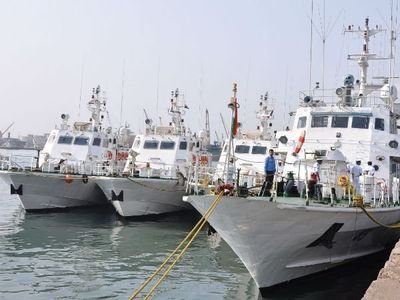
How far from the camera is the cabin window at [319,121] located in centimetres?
1650

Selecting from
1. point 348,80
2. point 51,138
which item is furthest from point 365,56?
point 51,138

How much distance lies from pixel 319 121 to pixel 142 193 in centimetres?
942

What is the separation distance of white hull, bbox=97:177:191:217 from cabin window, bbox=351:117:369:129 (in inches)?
363

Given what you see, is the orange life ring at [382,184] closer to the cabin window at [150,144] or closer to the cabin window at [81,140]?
the cabin window at [150,144]

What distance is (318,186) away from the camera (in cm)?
1264

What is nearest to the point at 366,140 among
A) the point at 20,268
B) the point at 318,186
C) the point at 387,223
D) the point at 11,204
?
the point at 387,223

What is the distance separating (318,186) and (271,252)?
225 centimetres

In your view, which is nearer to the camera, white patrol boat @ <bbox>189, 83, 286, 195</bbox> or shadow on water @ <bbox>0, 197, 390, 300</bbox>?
shadow on water @ <bbox>0, 197, 390, 300</bbox>

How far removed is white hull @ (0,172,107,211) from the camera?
24.1m

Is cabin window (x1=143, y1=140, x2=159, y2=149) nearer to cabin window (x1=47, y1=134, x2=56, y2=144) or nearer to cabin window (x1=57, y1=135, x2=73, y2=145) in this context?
cabin window (x1=57, y1=135, x2=73, y2=145)

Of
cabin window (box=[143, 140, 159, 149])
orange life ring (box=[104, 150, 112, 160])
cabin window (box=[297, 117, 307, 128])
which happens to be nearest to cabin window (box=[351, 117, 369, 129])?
cabin window (box=[297, 117, 307, 128])

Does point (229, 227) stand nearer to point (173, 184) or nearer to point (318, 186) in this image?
point (318, 186)

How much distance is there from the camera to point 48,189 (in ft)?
81.0

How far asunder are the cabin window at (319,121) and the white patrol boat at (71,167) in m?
11.2
